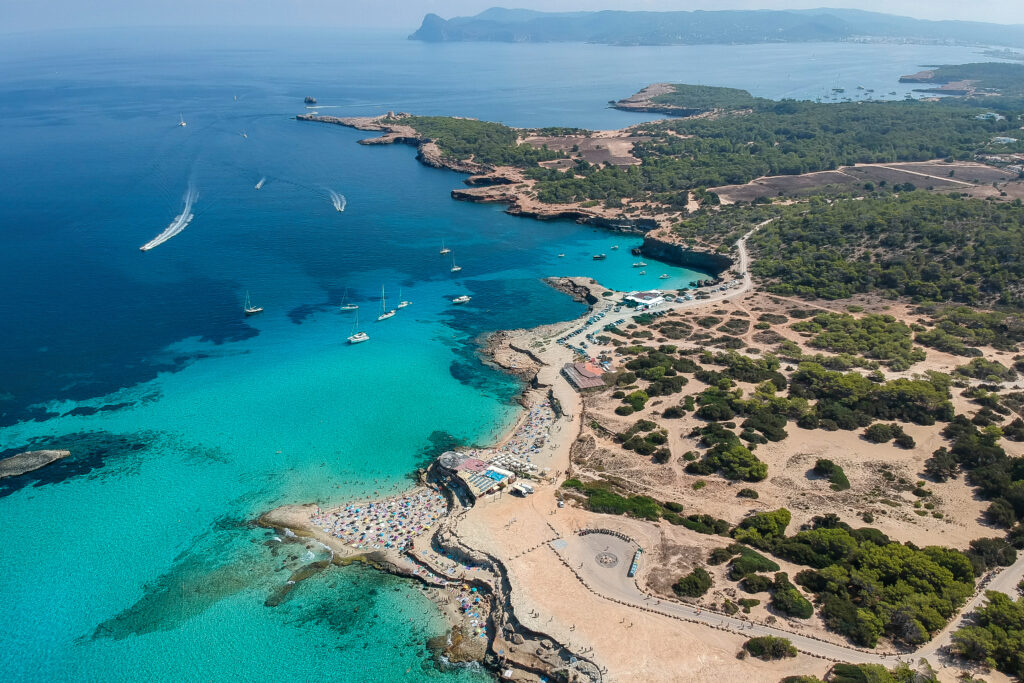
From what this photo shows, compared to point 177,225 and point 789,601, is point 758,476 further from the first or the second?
point 177,225

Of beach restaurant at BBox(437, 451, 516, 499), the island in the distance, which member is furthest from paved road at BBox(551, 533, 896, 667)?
beach restaurant at BBox(437, 451, 516, 499)

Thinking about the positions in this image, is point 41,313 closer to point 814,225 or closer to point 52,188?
point 52,188

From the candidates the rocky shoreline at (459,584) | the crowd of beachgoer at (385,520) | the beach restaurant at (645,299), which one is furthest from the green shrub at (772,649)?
the beach restaurant at (645,299)

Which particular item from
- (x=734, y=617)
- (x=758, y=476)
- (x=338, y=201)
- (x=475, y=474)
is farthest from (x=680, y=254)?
(x=734, y=617)

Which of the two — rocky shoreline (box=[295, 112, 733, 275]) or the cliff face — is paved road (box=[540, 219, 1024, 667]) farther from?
rocky shoreline (box=[295, 112, 733, 275])

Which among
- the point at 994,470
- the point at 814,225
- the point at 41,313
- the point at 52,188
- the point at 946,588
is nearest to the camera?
the point at 946,588

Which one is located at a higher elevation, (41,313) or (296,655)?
(41,313)

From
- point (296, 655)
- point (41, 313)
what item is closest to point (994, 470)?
point (296, 655)
